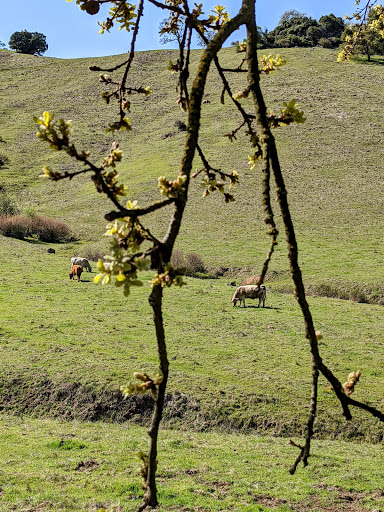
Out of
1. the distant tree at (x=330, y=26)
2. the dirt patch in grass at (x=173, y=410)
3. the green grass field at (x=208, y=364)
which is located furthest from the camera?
the distant tree at (x=330, y=26)

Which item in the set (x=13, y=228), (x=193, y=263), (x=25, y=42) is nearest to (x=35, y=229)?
(x=13, y=228)

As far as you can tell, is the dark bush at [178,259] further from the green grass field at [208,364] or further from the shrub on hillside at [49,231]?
the shrub on hillside at [49,231]

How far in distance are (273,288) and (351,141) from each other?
105ft

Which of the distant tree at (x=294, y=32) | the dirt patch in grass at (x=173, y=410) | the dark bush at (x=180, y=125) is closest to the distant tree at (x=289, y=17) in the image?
the distant tree at (x=294, y=32)

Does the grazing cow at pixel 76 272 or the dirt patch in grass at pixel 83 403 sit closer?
the dirt patch in grass at pixel 83 403

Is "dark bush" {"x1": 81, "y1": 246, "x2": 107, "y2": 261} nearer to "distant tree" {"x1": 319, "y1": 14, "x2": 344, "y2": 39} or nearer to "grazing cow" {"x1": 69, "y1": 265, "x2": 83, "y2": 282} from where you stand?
"grazing cow" {"x1": 69, "y1": 265, "x2": 83, "y2": 282}

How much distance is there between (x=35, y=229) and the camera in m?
39.7

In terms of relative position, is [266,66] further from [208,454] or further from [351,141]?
[351,141]

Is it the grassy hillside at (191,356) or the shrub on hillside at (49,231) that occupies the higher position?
the shrub on hillside at (49,231)

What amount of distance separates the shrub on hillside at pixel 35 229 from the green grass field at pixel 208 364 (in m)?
1.33

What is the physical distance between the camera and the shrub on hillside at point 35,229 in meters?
38.6

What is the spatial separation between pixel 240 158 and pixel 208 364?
38.1 meters

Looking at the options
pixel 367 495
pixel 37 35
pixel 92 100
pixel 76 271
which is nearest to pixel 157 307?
pixel 367 495

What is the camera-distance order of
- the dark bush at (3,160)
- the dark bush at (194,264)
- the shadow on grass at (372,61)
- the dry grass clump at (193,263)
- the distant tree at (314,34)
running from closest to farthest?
the dry grass clump at (193,263)
the dark bush at (194,264)
the dark bush at (3,160)
the shadow on grass at (372,61)
the distant tree at (314,34)
